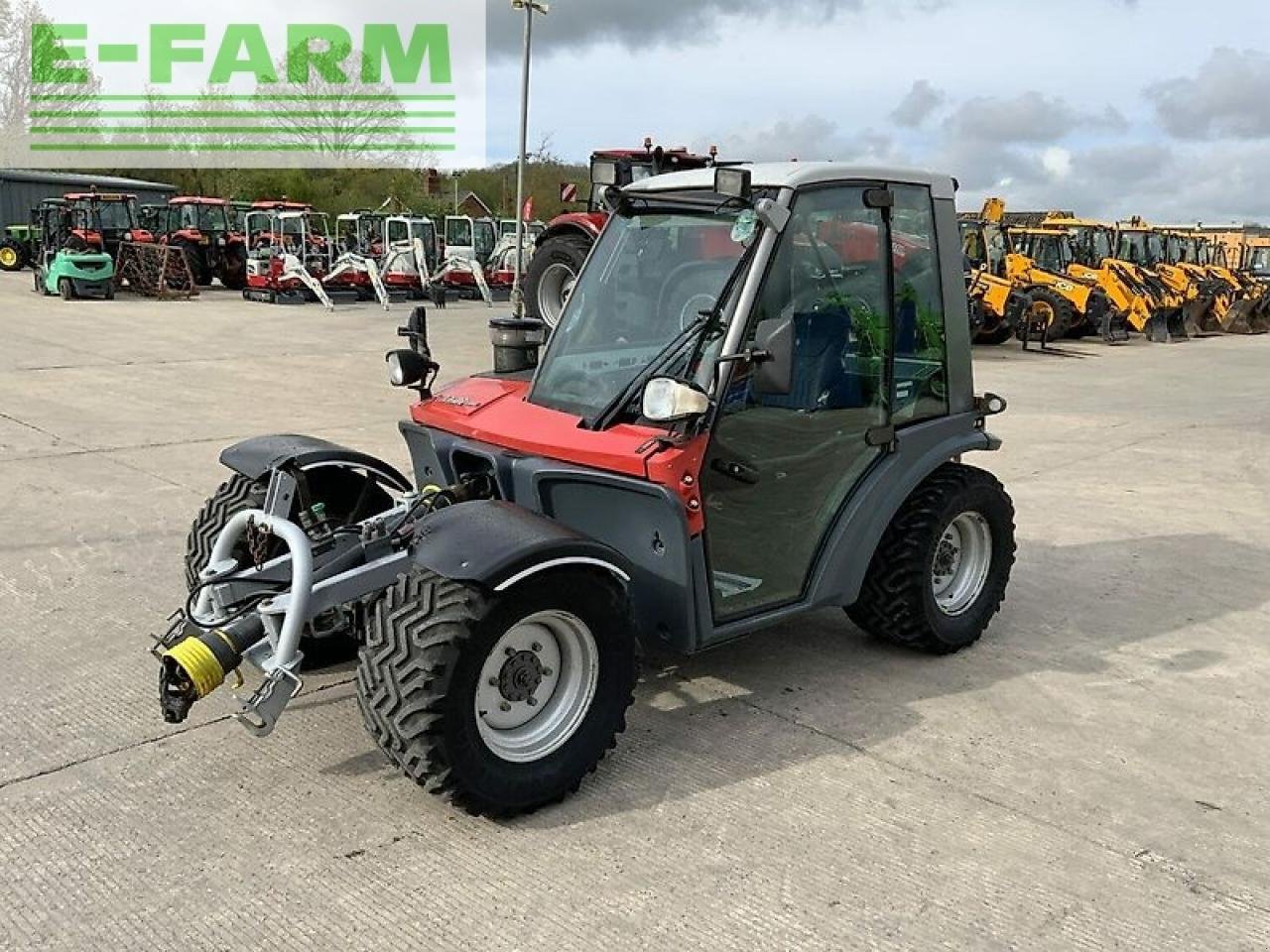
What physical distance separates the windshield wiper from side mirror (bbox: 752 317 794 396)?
0.94 feet

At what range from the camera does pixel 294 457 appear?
398 cm

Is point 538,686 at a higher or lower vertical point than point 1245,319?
lower

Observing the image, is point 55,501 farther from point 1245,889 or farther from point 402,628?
point 1245,889

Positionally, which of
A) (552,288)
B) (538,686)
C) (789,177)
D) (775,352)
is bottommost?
(538,686)

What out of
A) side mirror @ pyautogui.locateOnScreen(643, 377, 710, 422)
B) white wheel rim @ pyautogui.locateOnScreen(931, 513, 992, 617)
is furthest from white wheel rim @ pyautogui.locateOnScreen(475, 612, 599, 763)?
white wheel rim @ pyautogui.locateOnScreen(931, 513, 992, 617)

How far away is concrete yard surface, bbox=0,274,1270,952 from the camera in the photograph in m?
2.78

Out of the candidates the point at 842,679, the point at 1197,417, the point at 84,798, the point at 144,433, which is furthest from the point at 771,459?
the point at 1197,417

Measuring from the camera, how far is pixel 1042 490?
7.79 meters

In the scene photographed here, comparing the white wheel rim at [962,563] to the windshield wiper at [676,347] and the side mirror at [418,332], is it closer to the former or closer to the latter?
the windshield wiper at [676,347]

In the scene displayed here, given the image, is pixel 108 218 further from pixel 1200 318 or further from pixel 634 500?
pixel 634 500

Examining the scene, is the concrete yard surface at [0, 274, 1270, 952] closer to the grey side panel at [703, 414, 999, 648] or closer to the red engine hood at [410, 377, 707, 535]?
the grey side panel at [703, 414, 999, 648]

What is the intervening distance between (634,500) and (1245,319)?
26.6m

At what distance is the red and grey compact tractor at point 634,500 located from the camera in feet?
10.0

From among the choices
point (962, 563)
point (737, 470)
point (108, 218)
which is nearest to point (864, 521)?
point (737, 470)
